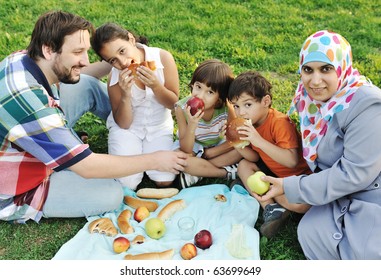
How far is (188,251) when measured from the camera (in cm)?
337

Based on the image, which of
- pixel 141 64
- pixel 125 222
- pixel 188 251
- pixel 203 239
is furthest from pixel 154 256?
pixel 141 64

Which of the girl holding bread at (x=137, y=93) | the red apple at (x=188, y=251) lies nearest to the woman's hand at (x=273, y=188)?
the red apple at (x=188, y=251)

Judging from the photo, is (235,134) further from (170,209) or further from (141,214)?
(141,214)

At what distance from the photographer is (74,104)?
4.50 meters

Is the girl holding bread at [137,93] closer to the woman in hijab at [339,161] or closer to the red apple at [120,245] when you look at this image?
the red apple at [120,245]

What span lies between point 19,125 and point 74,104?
1.24m

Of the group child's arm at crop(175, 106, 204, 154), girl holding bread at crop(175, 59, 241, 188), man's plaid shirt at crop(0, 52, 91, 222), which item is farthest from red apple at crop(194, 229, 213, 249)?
man's plaid shirt at crop(0, 52, 91, 222)

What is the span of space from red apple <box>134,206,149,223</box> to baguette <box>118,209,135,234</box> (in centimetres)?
6

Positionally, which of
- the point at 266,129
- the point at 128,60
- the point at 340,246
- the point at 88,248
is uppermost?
the point at 128,60

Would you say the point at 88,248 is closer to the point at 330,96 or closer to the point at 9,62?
the point at 9,62

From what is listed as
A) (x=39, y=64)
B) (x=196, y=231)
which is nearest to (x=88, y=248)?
(x=196, y=231)

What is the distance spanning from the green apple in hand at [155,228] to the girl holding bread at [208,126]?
2.15 feet

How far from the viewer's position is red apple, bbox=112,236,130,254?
3447 mm

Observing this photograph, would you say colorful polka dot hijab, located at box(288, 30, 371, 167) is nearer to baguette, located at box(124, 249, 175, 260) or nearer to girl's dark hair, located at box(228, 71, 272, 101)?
girl's dark hair, located at box(228, 71, 272, 101)
